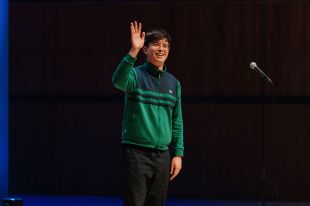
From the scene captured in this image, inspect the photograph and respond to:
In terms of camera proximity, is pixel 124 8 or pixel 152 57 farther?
pixel 124 8

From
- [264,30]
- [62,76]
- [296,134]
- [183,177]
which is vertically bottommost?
[183,177]

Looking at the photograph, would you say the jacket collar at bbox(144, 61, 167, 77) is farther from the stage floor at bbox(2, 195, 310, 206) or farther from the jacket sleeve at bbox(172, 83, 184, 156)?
the stage floor at bbox(2, 195, 310, 206)

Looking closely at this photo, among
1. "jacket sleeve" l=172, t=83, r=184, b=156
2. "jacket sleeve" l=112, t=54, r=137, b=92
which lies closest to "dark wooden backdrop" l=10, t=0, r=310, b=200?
"jacket sleeve" l=172, t=83, r=184, b=156

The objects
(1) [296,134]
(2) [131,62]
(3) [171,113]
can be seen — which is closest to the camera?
(2) [131,62]

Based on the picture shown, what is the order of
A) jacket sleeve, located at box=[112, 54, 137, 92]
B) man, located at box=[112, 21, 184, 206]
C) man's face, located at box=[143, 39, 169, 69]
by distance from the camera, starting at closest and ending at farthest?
jacket sleeve, located at box=[112, 54, 137, 92], man, located at box=[112, 21, 184, 206], man's face, located at box=[143, 39, 169, 69]

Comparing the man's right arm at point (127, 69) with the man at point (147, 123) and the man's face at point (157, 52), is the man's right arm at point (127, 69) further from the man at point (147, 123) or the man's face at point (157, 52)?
the man's face at point (157, 52)

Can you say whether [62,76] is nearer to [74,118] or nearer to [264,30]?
[74,118]

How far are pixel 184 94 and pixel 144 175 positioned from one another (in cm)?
346

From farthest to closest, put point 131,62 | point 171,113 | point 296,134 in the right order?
point 296,134 → point 171,113 → point 131,62

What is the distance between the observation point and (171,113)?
3818 millimetres

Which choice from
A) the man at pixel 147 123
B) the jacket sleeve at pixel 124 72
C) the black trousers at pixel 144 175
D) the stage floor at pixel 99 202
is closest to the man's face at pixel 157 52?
the man at pixel 147 123

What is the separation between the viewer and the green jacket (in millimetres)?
3629

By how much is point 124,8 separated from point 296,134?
8.07ft

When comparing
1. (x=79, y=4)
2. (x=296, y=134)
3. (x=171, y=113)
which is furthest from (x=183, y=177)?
(x=171, y=113)
